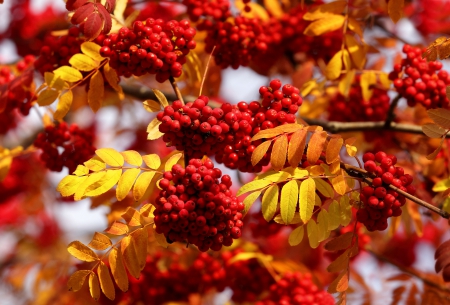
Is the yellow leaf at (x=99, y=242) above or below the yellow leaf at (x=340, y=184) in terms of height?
below

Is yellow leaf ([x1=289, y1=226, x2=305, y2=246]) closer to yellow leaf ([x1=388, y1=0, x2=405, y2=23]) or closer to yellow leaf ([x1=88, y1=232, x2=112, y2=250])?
yellow leaf ([x1=88, y1=232, x2=112, y2=250])

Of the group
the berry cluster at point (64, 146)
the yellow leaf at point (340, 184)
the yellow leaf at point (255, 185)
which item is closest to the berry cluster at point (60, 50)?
the berry cluster at point (64, 146)

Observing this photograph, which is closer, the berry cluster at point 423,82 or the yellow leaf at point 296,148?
the yellow leaf at point 296,148

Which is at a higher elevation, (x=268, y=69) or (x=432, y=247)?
(x=268, y=69)

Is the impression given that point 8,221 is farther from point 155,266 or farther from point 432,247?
point 432,247

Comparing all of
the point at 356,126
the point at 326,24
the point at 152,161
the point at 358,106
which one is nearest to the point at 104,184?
the point at 152,161

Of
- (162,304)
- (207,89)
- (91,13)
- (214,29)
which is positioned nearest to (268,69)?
(207,89)

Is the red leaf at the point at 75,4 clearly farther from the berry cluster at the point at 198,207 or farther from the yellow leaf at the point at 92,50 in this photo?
the berry cluster at the point at 198,207

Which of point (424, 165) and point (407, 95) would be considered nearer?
point (407, 95)
